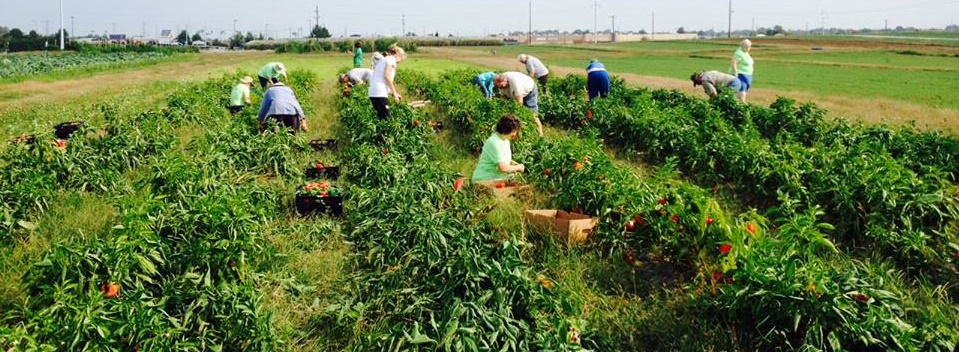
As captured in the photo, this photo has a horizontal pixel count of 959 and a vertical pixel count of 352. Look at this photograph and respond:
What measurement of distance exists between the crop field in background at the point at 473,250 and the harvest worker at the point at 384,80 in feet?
Result: 3.12

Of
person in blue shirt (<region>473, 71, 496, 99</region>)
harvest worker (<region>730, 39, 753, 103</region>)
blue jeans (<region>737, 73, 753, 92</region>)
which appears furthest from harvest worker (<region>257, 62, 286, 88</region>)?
blue jeans (<region>737, 73, 753, 92</region>)

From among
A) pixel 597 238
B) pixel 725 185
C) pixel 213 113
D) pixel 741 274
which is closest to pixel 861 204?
pixel 725 185

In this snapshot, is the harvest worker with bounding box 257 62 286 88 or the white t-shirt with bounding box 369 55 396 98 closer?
the white t-shirt with bounding box 369 55 396 98

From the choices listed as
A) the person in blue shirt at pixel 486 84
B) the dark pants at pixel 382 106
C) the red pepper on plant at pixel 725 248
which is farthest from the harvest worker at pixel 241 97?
the red pepper on plant at pixel 725 248

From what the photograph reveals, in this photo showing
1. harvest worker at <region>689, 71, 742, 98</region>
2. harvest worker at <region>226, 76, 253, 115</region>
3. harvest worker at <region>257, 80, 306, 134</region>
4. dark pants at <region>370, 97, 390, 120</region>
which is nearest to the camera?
harvest worker at <region>257, 80, 306, 134</region>

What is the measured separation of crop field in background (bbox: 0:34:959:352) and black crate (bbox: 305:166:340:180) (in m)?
0.26

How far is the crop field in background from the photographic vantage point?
3496mm

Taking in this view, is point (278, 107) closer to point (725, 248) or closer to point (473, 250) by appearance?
point (473, 250)

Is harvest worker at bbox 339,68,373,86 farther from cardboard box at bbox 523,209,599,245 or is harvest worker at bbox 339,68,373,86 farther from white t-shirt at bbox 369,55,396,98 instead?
cardboard box at bbox 523,209,599,245

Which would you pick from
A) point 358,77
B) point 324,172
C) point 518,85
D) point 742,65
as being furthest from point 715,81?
A: point 324,172

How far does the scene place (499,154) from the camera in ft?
22.4

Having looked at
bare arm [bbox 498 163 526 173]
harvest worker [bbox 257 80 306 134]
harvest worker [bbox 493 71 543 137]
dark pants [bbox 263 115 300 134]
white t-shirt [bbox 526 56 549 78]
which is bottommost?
bare arm [bbox 498 163 526 173]

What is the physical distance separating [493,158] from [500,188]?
329 millimetres

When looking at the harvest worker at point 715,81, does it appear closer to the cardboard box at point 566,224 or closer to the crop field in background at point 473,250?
the crop field in background at point 473,250
